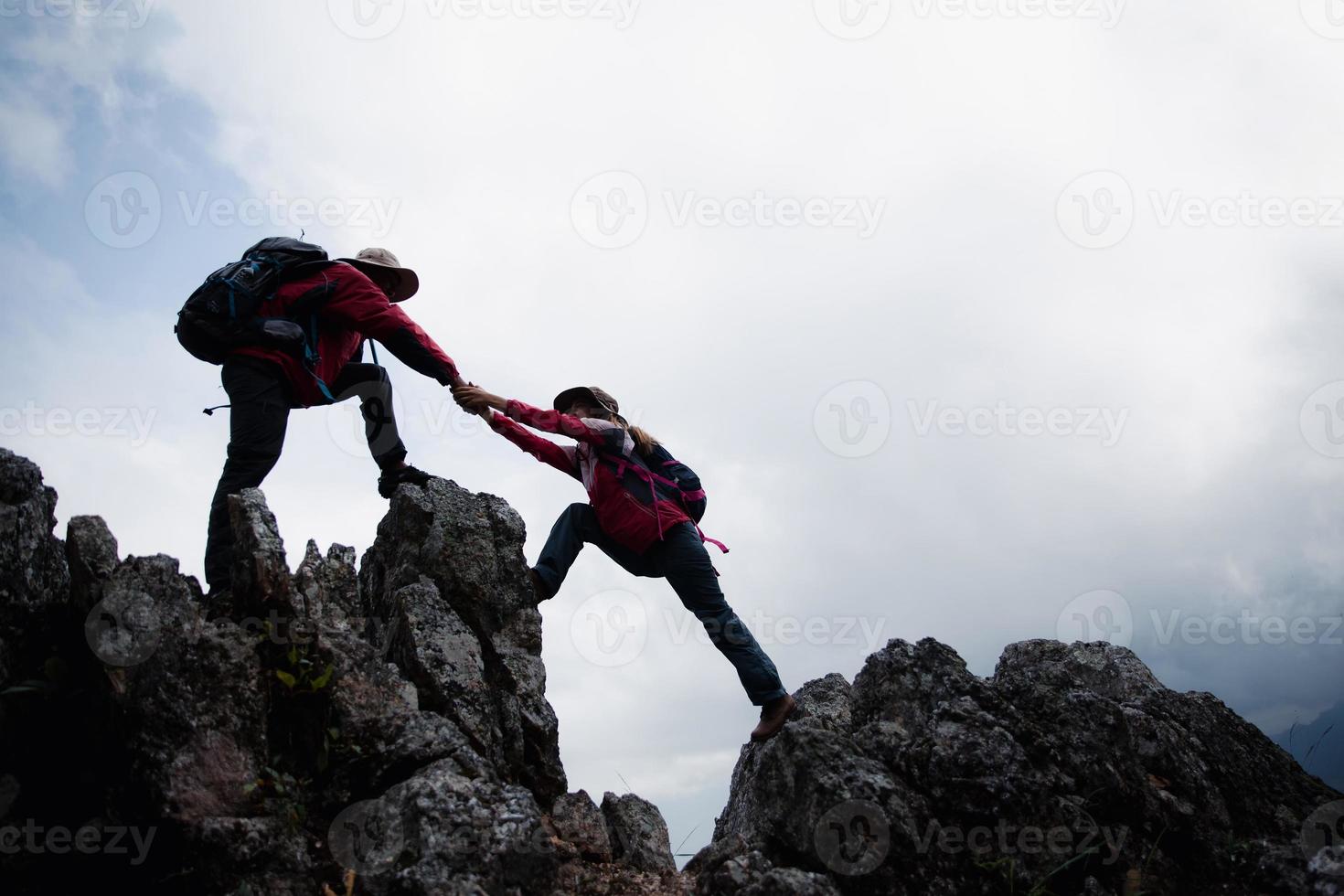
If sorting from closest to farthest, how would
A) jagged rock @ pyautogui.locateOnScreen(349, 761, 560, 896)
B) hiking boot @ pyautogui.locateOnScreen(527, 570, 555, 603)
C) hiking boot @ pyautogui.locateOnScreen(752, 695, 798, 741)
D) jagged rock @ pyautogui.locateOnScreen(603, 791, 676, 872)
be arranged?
jagged rock @ pyautogui.locateOnScreen(349, 761, 560, 896)
jagged rock @ pyautogui.locateOnScreen(603, 791, 676, 872)
hiking boot @ pyautogui.locateOnScreen(752, 695, 798, 741)
hiking boot @ pyautogui.locateOnScreen(527, 570, 555, 603)

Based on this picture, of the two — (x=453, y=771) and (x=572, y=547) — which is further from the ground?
(x=572, y=547)

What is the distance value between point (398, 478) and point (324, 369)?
173cm

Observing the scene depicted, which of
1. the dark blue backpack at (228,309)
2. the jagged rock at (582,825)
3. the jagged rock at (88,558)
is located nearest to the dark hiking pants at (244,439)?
the dark blue backpack at (228,309)

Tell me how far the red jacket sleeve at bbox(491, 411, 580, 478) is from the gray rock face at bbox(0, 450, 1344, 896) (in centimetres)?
210

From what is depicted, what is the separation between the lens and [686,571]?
10656 millimetres

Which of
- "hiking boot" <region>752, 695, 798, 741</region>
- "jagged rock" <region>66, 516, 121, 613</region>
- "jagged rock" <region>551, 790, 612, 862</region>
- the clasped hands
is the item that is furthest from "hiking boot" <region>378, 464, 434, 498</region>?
"hiking boot" <region>752, 695, 798, 741</region>

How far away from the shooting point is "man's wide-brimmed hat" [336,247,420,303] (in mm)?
11477

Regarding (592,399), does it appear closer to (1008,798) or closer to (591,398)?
(591,398)

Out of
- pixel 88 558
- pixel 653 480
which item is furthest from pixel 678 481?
pixel 88 558

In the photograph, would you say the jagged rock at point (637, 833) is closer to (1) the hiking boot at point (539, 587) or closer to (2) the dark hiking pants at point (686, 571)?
(2) the dark hiking pants at point (686, 571)

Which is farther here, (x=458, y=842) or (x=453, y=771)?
(x=453, y=771)

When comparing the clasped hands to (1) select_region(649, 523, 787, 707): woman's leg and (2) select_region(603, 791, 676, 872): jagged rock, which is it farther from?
(2) select_region(603, 791, 676, 872): jagged rock

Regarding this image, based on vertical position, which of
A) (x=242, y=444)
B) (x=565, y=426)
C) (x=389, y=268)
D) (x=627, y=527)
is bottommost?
(x=627, y=527)

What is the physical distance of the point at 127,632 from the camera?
25.8 feet
